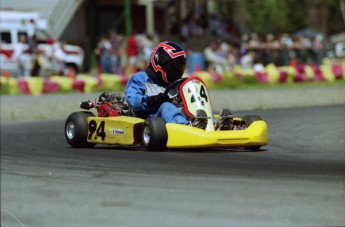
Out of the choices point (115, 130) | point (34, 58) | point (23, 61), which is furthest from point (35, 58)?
point (115, 130)

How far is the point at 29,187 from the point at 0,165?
1419 mm

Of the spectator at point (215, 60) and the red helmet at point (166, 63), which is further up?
the red helmet at point (166, 63)

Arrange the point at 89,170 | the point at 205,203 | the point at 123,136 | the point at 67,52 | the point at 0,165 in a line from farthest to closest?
1. the point at 67,52
2. the point at 123,136
3. the point at 0,165
4. the point at 89,170
5. the point at 205,203

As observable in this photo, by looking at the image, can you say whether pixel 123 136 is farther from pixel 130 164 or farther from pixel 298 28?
pixel 298 28

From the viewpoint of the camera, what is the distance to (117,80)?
623 inches

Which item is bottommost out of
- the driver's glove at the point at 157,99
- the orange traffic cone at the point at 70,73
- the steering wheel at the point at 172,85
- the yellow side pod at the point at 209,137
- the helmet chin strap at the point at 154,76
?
the orange traffic cone at the point at 70,73

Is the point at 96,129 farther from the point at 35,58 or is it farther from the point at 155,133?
the point at 35,58

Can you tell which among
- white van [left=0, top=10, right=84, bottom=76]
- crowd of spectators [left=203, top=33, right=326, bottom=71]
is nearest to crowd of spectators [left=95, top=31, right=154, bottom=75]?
white van [left=0, top=10, right=84, bottom=76]

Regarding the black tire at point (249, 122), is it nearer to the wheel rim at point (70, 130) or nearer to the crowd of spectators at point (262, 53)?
the wheel rim at point (70, 130)

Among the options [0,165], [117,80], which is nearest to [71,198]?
[0,165]

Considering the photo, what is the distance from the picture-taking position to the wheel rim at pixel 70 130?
22.9ft

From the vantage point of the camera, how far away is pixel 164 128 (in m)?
6.65

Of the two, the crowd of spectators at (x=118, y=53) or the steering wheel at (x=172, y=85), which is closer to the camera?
the steering wheel at (x=172, y=85)

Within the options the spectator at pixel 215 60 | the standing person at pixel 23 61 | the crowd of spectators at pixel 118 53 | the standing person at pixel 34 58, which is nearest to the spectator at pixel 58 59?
the crowd of spectators at pixel 118 53
